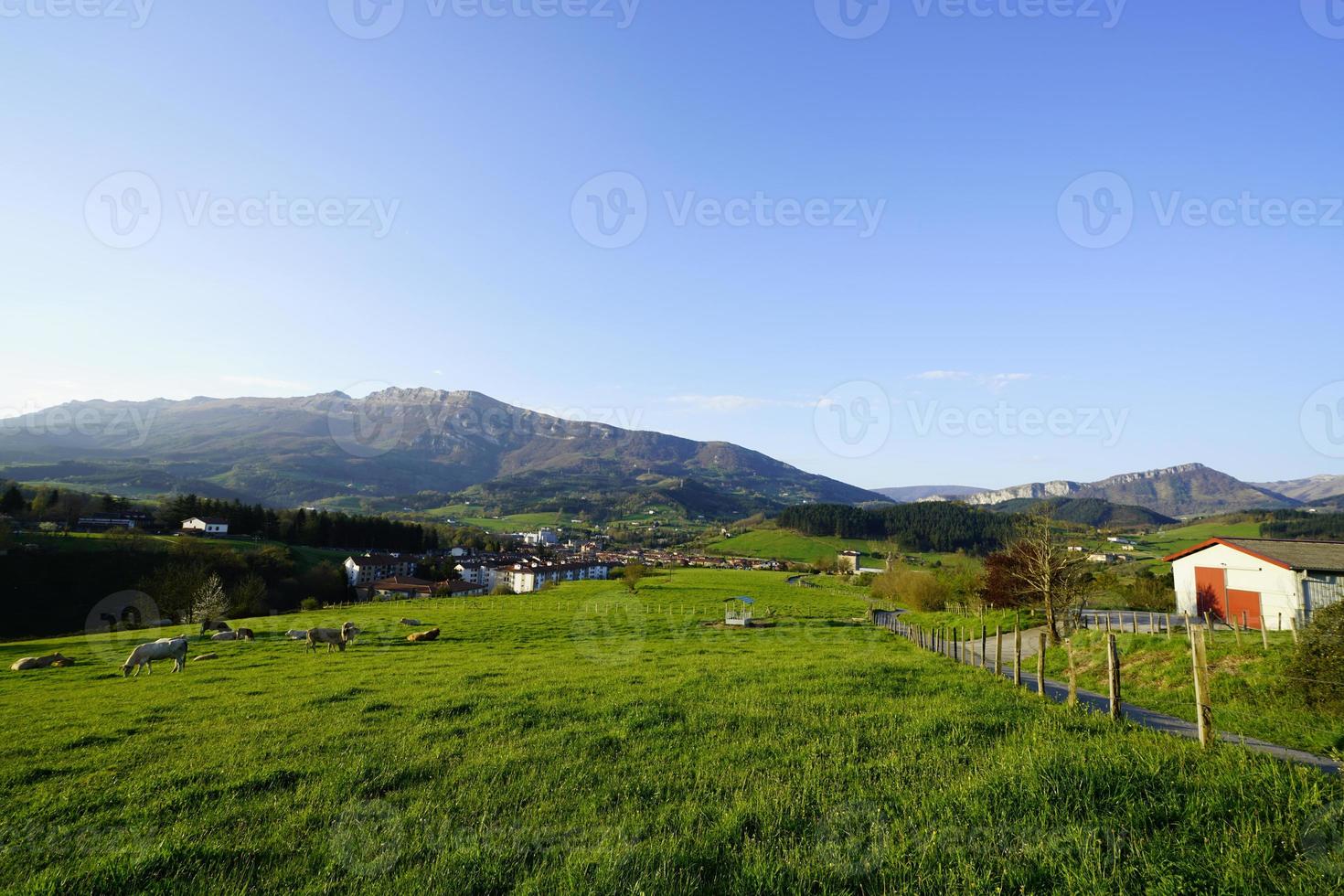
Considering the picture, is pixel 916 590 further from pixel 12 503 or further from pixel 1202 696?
pixel 12 503

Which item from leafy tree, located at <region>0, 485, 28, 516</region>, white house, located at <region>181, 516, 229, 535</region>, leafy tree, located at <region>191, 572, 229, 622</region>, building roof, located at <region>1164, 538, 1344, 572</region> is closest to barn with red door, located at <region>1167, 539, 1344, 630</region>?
building roof, located at <region>1164, 538, 1344, 572</region>

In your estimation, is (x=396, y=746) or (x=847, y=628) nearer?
(x=396, y=746)

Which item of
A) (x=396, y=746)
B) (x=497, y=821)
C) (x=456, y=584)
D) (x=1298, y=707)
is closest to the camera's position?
(x=497, y=821)

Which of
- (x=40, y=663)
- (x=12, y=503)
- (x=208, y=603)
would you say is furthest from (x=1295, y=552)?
(x=12, y=503)

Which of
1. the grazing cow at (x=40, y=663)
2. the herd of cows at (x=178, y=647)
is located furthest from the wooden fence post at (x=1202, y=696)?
the grazing cow at (x=40, y=663)

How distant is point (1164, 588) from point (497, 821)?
5657 centimetres

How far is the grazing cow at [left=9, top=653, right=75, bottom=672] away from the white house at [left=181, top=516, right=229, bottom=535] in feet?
370

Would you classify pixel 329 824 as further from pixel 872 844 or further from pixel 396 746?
pixel 872 844

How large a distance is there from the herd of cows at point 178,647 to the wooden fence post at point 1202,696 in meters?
29.5

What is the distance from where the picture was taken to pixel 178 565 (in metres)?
66.1

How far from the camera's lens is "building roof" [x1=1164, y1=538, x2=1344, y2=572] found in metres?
30.4

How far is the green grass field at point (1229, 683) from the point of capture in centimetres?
1318

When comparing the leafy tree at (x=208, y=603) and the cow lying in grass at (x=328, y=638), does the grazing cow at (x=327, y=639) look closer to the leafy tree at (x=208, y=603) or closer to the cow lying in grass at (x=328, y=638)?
the cow lying in grass at (x=328, y=638)

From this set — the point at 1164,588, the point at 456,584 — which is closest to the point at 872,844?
the point at 1164,588
